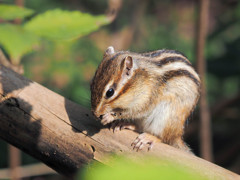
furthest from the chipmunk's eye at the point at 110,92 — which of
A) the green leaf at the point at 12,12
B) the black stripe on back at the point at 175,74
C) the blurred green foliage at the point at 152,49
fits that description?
the green leaf at the point at 12,12

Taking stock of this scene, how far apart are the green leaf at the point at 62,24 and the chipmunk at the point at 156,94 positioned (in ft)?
1.83

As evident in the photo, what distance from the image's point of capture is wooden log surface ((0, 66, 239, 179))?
5.00 feet

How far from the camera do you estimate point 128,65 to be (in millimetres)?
1963

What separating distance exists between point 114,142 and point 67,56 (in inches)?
116

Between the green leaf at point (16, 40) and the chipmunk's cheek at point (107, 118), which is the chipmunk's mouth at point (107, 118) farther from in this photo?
the green leaf at point (16, 40)

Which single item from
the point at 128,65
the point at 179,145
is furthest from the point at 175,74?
the point at 179,145

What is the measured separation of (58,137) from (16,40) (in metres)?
0.62

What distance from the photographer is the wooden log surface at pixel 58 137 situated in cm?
152

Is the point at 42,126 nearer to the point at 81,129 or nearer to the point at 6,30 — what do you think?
the point at 81,129

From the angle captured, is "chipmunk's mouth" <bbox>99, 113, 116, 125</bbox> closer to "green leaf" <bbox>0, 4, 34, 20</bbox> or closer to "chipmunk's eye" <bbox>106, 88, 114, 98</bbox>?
"chipmunk's eye" <bbox>106, 88, 114, 98</bbox>

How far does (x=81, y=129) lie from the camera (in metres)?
1.64

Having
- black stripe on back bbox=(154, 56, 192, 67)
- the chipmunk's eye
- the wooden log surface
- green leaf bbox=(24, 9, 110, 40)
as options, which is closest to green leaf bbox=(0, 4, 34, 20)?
green leaf bbox=(24, 9, 110, 40)

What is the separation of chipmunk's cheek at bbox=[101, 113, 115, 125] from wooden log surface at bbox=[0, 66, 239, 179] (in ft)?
0.22

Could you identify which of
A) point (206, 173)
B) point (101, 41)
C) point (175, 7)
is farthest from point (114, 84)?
point (175, 7)
